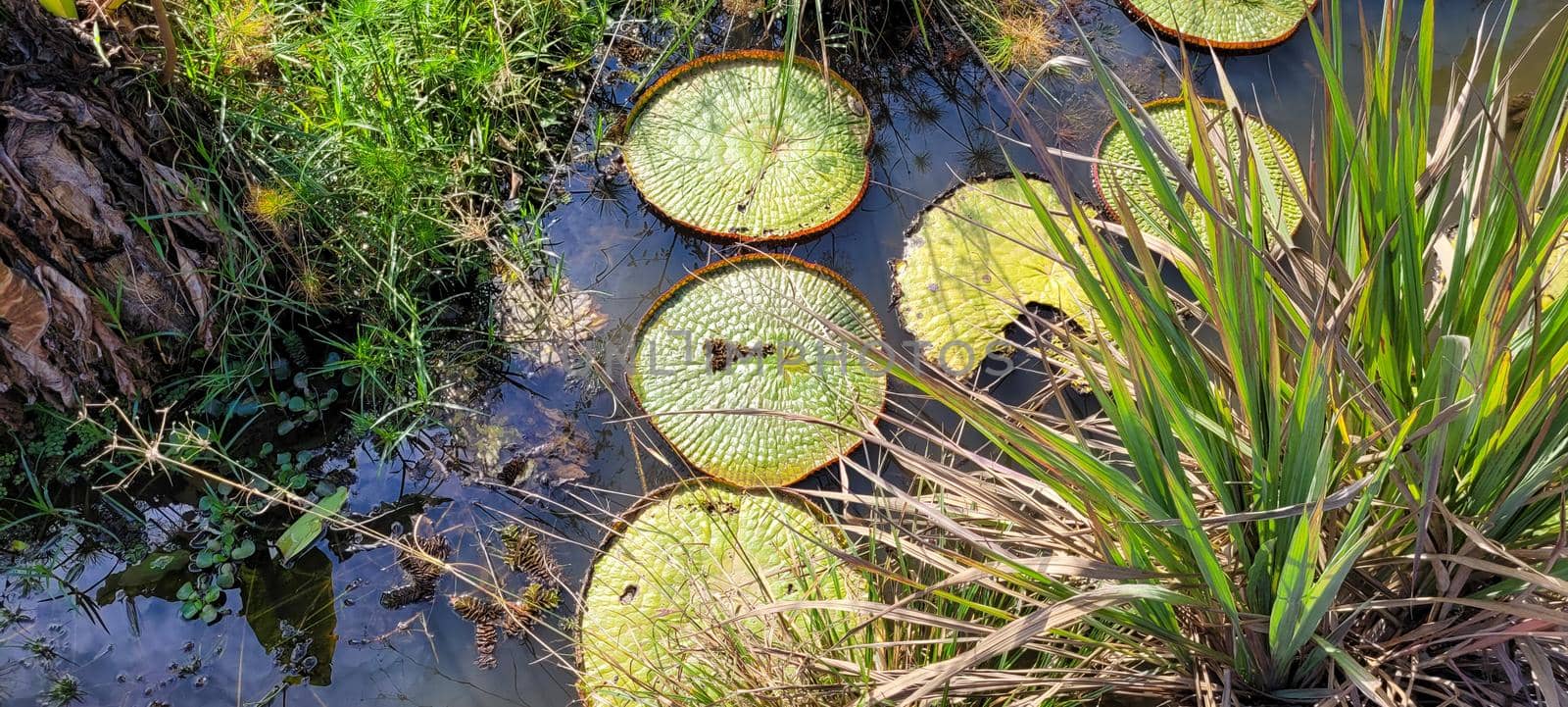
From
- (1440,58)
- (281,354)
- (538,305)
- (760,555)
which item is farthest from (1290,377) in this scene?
(281,354)

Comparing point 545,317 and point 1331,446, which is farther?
point 545,317

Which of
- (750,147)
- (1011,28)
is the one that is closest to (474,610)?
(750,147)

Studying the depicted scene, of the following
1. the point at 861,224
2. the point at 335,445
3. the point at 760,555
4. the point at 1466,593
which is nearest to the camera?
the point at 1466,593

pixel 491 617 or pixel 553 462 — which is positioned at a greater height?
pixel 553 462

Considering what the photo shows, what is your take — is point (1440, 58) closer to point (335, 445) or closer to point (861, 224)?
point (861, 224)

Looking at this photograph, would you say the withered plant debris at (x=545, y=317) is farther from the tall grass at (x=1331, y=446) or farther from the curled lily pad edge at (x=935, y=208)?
the tall grass at (x=1331, y=446)

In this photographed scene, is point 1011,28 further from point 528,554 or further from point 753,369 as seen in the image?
point 528,554

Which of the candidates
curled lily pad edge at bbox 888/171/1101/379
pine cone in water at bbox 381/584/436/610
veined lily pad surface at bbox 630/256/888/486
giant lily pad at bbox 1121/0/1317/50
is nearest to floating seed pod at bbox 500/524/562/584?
pine cone in water at bbox 381/584/436/610

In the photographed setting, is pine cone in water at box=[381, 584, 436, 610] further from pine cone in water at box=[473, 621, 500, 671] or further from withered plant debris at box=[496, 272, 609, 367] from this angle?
withered plant debris at box=[496, 272, 609, 367]
